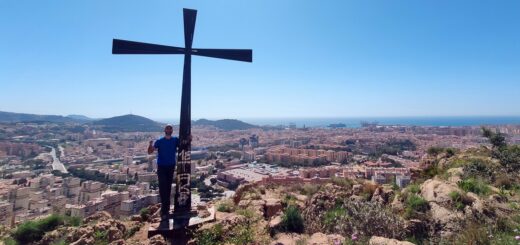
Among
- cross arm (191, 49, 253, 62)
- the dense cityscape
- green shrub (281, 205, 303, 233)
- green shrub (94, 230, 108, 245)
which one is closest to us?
green shrub (281, 205, 303, 233)

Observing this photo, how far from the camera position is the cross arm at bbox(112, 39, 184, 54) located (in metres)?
5.02

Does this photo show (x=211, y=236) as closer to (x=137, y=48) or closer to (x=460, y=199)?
(x=137, y=48)

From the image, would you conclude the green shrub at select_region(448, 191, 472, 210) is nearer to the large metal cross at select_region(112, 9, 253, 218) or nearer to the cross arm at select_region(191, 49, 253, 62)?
the cross arm at select_region(191, 49, 253, 62)

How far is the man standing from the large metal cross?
140mm

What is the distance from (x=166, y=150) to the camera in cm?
497

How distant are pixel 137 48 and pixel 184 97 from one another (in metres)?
1.20

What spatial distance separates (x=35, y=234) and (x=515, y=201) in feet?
30.5

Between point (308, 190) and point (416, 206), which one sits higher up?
point (416, 206)

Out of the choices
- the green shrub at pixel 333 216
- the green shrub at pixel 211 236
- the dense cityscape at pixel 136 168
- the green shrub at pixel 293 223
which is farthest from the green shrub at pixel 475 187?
the green shrub at pixel 211 236

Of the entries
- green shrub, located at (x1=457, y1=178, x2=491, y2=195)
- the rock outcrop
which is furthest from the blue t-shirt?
green shrub, located at (x1=457, y1=178, x2=491, y2=195)

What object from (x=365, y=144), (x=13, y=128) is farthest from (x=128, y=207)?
(x=13, y=128)

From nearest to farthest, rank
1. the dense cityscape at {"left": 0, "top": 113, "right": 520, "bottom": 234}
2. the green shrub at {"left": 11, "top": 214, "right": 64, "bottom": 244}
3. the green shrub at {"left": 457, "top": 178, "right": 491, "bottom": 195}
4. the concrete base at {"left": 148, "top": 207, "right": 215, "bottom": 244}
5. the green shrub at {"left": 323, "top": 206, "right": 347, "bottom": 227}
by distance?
the concrete base at {"left": 148, "top": 207, "right": 215, "bottom": 244}
the green shrub at {"left": 323, "top": 206, "right": 347, "bottom": 227}
the green shrub at {"left": 457, "top": 178, "right": 491, "bottom": 195}
the green shrub at {"left": 11, "top": 214, "right": 64, "bottom": 244}
the dense cityscape at {"left": 0, "top": 113, "right": 520, "bottom": 234}

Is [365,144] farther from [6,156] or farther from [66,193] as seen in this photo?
[6,156]

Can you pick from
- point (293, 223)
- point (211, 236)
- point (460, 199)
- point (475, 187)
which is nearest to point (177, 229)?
point (211, 236)
